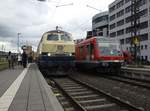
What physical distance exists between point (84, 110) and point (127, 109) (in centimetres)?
133

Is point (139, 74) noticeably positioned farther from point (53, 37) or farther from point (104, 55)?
point (53, 37)

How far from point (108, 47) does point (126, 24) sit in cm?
7516

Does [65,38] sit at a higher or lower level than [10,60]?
higher

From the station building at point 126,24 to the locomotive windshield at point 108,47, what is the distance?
183 ft

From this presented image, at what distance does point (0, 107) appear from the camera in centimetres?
832

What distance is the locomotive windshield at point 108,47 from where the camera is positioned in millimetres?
25270

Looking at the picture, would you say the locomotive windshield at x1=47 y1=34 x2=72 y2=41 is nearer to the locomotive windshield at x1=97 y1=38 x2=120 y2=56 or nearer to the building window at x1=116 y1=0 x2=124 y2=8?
the locomotive windshield at x1=97 y1=38 x2=120 y2=56

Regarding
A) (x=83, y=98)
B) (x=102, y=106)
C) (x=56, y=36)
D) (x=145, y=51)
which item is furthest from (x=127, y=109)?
(x=145, y=51)

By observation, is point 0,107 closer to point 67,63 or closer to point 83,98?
point 83,98

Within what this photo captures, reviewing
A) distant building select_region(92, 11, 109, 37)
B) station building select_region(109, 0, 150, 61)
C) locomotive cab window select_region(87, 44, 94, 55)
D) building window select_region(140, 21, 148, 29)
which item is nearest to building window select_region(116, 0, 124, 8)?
station building select_region(109, 0, 150, 61)

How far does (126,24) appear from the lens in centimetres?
9906

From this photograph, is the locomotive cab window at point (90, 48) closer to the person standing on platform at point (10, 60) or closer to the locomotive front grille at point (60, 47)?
the locomotive front grille at point (60, 47)

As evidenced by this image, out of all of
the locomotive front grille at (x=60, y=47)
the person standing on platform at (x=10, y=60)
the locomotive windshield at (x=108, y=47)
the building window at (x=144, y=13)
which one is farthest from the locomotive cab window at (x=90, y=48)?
the building window at (x=144, y=13)

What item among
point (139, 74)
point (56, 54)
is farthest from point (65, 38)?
point (139, 74)
